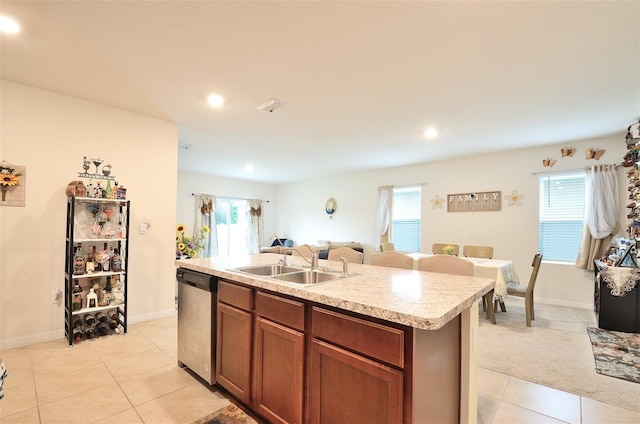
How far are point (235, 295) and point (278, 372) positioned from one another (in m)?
0.58

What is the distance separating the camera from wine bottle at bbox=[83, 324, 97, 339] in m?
3.08

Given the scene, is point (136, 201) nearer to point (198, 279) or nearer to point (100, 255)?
point (100, 255)

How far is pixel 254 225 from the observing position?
339 inches

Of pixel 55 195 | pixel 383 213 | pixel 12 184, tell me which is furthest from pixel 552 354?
pixel 12 184


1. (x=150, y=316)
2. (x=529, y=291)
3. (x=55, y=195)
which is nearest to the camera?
(x=55, y=195)

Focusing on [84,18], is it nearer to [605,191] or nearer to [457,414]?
[457,414]

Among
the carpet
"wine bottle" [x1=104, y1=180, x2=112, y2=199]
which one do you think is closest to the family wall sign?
the carpet

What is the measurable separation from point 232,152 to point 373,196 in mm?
3367

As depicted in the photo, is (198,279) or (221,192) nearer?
(198,279)

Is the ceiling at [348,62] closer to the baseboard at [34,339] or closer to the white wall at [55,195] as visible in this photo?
the white wall at [55,195]

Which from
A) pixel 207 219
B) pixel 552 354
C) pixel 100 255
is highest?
pixel 207 219

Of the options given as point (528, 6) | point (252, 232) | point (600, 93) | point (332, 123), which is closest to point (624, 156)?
point (600, 93)

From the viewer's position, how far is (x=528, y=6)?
1.80m

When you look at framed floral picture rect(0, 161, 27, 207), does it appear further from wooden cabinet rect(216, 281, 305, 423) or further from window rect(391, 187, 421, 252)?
window rect(391, 187, 421, 252)
